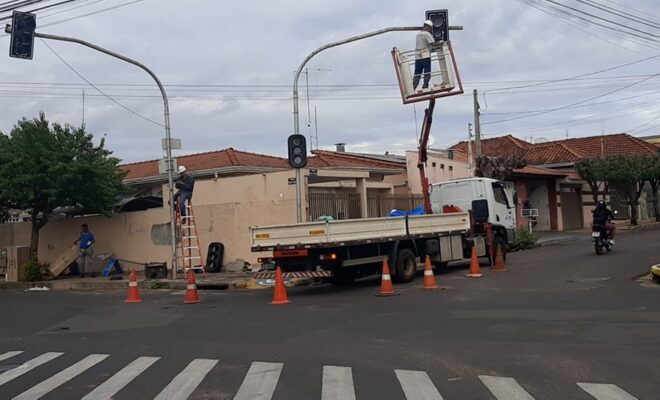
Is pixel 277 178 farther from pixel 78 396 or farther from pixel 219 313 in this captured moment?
pixel 78 396

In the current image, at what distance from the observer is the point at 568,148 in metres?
45.7

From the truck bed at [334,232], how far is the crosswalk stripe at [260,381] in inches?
280

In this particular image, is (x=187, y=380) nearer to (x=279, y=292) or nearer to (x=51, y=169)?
(x=279, y=292)

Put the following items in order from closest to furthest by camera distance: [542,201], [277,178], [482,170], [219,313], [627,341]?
[627,341] → [219,313] → [277,178] → [482,170] → [542,201]

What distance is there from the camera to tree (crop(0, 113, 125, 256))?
863 inches

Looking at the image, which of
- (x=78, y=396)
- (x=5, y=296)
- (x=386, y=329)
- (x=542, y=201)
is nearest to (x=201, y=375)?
(x=78, y=396)

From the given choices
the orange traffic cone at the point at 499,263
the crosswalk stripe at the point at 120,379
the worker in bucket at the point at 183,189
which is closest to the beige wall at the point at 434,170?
the orange traffic cone at the point at 499,263

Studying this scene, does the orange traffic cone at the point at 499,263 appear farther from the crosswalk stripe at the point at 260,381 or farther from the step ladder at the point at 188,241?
the crosswalk stripe at the point at 260,381

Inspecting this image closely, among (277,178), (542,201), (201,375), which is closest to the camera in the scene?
(201,375)

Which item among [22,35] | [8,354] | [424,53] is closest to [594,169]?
[424,53]

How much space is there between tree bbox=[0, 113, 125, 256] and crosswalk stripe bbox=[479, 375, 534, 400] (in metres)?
17.9

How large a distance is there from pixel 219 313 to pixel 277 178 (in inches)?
361

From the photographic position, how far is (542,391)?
6.52 m

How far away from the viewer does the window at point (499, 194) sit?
68.8ft
